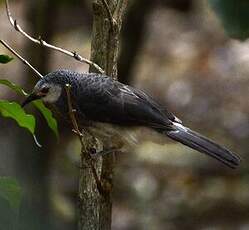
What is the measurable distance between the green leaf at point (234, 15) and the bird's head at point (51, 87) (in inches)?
66.3

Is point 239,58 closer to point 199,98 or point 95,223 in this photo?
point 199,98

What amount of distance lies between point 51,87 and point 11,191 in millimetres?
1789

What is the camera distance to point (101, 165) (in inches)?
144

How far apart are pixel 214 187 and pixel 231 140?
0.74m

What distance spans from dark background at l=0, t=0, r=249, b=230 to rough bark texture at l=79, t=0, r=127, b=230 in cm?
250

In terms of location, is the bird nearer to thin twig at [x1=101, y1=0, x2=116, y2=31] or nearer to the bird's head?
the bird's head

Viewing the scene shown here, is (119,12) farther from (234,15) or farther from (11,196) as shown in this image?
(11,196)

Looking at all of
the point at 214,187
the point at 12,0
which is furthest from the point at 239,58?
the point at 12,0

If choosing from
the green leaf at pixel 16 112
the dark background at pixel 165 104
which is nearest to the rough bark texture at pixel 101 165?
the green leaf at pixel 16 112

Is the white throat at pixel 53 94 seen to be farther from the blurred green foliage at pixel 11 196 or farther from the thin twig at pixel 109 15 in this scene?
the blurred green foliage at pixel 11 196

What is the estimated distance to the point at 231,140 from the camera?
34.0 ft

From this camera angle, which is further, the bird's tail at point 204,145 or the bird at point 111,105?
the bird at point 111,105

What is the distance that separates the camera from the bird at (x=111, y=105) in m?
4.25

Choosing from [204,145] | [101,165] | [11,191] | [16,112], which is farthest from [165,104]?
[11,191]
